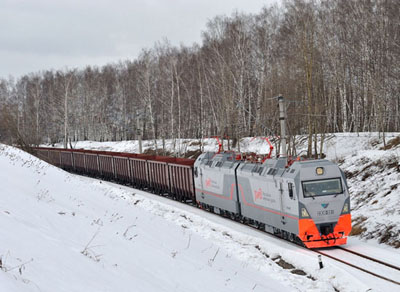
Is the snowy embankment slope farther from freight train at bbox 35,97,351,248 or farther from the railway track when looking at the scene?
freight train at bbox 35,97,351,248

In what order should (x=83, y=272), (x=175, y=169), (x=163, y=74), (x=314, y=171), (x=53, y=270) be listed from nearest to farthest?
(x=53, y=270)
(x=83, y=272)
(x=314, y=171)
(x=175, y=169)
(x=163, y=74)

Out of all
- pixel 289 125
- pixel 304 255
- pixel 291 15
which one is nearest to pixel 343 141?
Result: pixel 289 125

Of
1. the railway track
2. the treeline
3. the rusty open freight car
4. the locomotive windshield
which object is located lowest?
the railway track

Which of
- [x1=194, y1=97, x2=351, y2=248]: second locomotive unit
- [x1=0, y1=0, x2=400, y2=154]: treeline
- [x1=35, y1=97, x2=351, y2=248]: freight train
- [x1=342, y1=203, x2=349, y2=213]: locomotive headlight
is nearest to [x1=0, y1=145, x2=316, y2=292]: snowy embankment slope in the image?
[x1=194, y1=97, x2=351, y2=248]: second locomotive unit

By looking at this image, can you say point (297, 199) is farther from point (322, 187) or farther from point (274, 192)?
point (274, 192)

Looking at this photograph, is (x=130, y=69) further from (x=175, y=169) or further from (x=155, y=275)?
(x=155, y=275)

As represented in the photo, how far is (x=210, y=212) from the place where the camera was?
1040 inches

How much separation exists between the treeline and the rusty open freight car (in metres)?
3.93

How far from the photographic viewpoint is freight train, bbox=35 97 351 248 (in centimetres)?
1605

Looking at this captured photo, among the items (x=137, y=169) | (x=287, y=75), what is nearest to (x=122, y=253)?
(x=287, y=75)

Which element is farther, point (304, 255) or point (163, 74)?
point (163, 74)

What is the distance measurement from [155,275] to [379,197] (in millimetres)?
16238

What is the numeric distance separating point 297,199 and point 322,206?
0.89m

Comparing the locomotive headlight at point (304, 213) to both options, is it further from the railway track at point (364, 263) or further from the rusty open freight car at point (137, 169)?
the rusty open freight car at point (137, 169)
